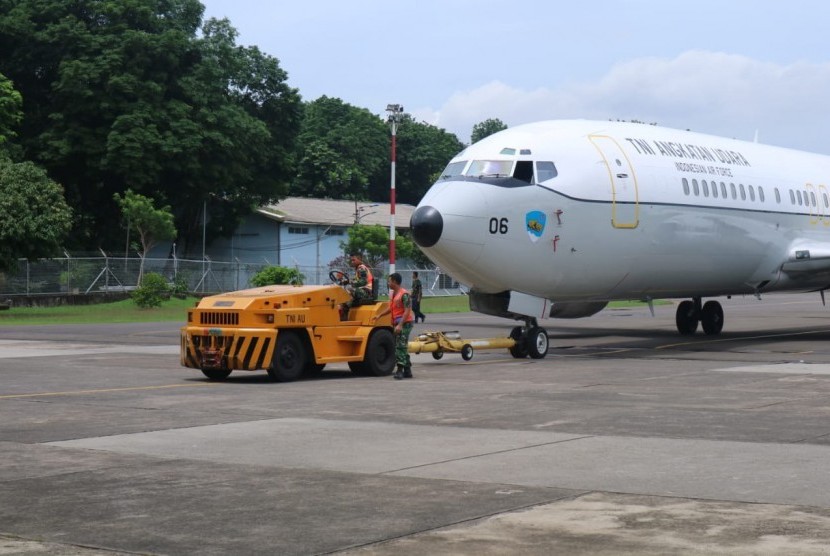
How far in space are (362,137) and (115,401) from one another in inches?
3839

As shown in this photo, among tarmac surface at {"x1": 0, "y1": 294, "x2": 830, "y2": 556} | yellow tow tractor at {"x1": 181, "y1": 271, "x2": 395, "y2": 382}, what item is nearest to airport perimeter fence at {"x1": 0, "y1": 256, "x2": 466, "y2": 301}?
yellow tow tractor at {"x1": 181, "y1": 271, "x2": 395, "y2": 382}

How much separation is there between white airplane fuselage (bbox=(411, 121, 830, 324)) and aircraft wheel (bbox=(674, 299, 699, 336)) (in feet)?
9.25

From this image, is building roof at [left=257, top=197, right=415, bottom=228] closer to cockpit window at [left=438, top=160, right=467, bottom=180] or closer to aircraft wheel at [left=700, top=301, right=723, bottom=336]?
aircraft wheel at [left=700, top=301, right=723, bottom=336]

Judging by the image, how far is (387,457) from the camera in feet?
35.0

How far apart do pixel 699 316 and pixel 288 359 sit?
16.3 metres

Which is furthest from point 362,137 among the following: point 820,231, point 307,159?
point 820,231

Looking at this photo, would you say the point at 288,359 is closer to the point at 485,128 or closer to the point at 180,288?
the point at 180,288

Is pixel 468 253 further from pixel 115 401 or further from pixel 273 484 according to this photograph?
pixel 273 484

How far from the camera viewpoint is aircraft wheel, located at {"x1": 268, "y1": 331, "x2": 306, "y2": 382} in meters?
18.6

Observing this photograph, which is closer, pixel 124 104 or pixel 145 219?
pixel 145 219

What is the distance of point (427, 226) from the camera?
21.4 m

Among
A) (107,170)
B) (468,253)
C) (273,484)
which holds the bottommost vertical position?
(273,484)

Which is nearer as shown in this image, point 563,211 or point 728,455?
point 728,455

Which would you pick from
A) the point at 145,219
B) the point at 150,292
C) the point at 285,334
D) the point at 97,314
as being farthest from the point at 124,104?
the point at 285,334
